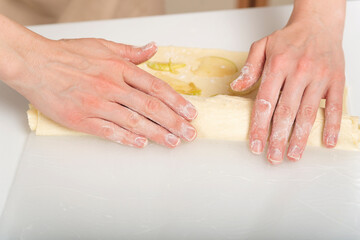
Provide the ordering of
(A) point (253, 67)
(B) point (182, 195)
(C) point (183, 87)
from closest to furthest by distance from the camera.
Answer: (B) point (182, 195) → (A) point (253, 67) → (C) point (183, 87)

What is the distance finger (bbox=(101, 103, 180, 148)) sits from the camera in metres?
1.04

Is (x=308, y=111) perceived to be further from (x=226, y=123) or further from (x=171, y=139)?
(x=171, y=139)

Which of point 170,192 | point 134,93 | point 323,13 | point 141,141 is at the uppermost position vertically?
point 323,13

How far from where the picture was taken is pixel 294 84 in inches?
41.4

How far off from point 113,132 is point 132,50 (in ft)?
0.75

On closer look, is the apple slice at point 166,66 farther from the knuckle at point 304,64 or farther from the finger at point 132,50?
the knuckle at point 304,64

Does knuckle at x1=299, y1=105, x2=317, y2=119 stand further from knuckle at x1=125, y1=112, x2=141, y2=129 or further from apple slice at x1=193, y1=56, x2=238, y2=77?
knuckle at x1=125, y1=112, x2=141, y2=129

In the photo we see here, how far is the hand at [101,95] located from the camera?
1036mm

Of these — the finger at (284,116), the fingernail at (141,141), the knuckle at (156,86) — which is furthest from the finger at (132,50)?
the finger at (284,116)

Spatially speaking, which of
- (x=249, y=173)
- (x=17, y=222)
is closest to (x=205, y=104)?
(x=249, y=173)

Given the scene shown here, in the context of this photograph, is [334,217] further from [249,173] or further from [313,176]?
[249,173]

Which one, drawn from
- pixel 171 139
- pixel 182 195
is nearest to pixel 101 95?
pixel 171 139

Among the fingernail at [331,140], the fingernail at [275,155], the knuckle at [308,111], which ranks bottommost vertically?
the fingernail at [275,155]

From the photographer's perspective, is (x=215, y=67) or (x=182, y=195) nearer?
(x=182, y=195)
